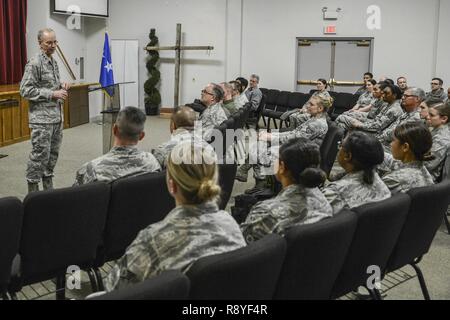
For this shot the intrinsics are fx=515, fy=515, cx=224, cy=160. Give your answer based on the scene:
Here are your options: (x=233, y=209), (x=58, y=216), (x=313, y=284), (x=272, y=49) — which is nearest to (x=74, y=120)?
(x=272, y=49)

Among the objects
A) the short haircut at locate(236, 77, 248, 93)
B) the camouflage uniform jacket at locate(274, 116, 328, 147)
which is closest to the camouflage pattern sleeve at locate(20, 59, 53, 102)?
the camouflage uniform jacket at locate(274, 116, 328, 147)

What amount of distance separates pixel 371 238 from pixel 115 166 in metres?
1.47

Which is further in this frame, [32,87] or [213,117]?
[213,117]

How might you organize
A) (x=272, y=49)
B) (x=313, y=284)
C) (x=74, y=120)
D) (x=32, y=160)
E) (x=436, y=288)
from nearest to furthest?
(x=313, y=284) → (x=436, y=288) → (x=32, y=160) → (x=74, y=120) → (x=272, y=49)

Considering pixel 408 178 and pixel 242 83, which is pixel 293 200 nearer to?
pixel 408 178

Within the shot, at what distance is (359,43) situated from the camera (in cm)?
1068

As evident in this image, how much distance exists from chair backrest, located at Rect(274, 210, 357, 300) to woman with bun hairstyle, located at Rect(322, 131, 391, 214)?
44 cm

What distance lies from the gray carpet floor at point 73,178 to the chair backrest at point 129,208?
46 centimetres

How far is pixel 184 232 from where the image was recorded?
165cm

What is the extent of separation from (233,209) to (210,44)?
8.17m

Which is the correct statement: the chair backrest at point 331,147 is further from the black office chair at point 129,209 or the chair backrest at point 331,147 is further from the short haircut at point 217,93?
the black office chair at point 129,209

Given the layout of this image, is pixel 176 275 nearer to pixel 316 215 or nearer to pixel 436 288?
pixel 316 215

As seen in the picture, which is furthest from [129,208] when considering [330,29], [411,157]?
[330,29]

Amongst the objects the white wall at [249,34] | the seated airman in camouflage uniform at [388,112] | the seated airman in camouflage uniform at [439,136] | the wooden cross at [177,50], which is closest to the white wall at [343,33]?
the white wall at [249,34]
